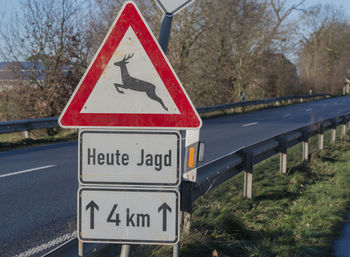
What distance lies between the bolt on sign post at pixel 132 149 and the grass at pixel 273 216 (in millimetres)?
992

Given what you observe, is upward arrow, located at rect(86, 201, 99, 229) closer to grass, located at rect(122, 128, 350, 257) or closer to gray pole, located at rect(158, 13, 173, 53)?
grass, located at rect(122, 128, 350, 257)

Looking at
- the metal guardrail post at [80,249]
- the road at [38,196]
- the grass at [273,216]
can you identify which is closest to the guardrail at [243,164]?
the grass at [273,216]

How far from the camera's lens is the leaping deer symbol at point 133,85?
94.6 inches

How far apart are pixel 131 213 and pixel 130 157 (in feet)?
1.06

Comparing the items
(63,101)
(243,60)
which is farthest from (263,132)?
(243,60)

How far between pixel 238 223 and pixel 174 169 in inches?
104

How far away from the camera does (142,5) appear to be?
23562 mm

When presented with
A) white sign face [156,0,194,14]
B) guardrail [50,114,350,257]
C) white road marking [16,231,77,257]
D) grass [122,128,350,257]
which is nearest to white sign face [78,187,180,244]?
guardrail [50,114,350,257]

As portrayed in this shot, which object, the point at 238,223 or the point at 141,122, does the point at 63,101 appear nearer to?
the point at 238,223

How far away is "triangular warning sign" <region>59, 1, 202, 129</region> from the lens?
2393mm

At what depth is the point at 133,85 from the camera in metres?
2.41

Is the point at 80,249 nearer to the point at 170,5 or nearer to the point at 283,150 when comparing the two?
the point at 170,5

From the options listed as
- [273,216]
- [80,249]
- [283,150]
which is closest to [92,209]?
[80,249]

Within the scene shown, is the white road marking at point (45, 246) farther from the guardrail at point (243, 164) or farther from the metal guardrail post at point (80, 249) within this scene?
the metal guardrail post at point (80, 249)
